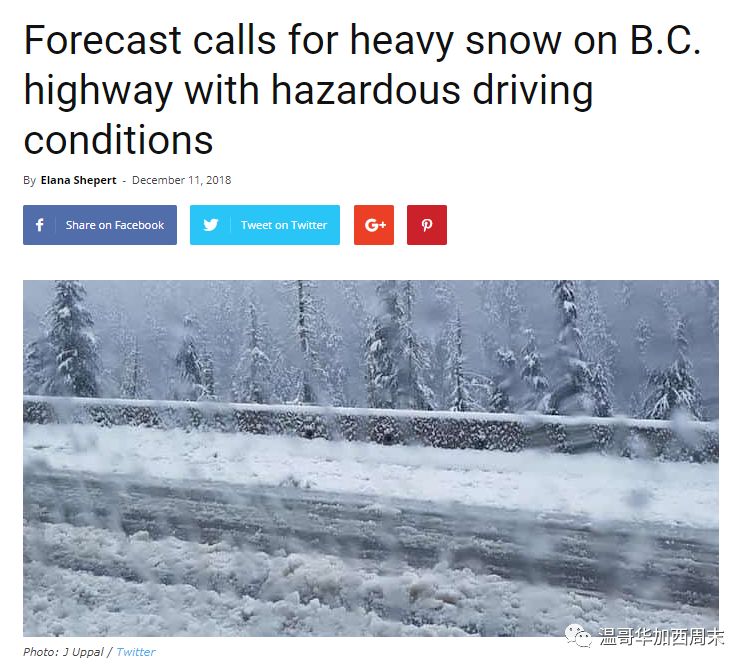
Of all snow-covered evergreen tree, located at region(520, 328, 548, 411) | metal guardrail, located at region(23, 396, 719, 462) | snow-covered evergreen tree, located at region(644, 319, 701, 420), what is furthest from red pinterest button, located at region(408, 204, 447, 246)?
snow-covered evergreen tree, located at region(520, 328, 548, 411)

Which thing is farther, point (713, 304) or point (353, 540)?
point (713, 304)

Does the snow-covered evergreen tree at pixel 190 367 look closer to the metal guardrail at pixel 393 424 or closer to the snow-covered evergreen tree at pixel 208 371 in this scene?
the snow-covered evergreen tree at pixel 208 371

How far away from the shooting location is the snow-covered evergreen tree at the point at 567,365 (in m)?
14.5

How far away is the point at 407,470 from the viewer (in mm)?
11016

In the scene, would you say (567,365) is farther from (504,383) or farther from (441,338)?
(441,338)

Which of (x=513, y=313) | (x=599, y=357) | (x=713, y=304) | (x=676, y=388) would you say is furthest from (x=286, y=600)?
(x=599, y=357)

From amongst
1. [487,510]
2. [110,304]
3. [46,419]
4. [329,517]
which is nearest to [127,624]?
[329,517]

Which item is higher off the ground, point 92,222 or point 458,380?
point 92,222

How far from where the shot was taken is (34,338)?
13.3m

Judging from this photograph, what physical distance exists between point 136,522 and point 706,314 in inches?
365

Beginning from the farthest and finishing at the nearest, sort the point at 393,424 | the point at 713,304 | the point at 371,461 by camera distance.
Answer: the point at 393,424
the point at 371,461
the point at 713,304

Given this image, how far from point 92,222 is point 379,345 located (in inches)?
375

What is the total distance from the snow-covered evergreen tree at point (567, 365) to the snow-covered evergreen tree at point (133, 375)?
10.7m

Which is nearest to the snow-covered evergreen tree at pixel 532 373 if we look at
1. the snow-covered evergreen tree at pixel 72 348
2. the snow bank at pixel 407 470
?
the snow bank at pixel 407 470
